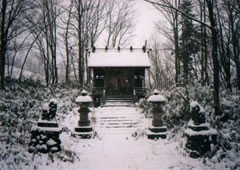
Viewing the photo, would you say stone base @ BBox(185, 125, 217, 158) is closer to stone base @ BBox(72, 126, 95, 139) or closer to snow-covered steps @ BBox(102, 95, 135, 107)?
→ stone base @ BBox(72, 126, 95, 139)

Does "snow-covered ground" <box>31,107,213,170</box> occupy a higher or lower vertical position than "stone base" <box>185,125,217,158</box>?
lower

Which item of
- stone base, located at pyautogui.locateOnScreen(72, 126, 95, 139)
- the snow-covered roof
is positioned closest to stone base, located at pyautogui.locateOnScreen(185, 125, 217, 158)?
stone base, located at pyautogui.locateOnScreen(72, 126, 95, 139)

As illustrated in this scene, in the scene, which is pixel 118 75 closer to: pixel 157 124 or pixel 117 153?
pixel 157 124

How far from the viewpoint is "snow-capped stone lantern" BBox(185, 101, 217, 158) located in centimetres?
787

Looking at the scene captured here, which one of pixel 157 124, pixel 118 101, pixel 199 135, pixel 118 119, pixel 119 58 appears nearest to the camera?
pixel 199 135

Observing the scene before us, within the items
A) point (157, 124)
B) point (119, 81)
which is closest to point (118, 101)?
point (119, 81)

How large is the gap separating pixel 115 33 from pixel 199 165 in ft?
96.6

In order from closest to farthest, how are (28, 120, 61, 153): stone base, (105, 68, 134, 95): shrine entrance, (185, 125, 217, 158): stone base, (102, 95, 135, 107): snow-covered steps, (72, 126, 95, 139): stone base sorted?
1. (28, 120, 61, 153): stone base
2. (185, 125, 217, 158): stone base
3. (72, 126, 95, 139): stone base
4. (102, 95, 135, 107): snow-covered steps
5. (105, 68, 134, 95): shrine entrance

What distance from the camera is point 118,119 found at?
1493cm

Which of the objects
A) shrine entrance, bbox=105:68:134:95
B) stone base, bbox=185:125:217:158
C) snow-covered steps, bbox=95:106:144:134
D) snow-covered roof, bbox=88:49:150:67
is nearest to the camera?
stone base, bbox=185:125:217:158

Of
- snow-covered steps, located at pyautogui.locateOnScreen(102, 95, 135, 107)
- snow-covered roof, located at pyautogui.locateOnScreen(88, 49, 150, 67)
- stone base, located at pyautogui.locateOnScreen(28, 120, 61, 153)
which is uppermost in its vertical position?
snow-covered roof, located at pyautogui.locateOnScreen(88, 49, 150, 67)

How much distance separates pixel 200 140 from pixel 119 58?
16.8 metres

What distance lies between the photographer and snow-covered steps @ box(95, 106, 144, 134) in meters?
13.2

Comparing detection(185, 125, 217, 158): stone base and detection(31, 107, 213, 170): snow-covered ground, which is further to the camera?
detection(185, 125, 217, 158): stone base
